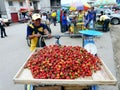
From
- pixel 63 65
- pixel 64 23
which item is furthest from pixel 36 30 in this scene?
pixel 64 23

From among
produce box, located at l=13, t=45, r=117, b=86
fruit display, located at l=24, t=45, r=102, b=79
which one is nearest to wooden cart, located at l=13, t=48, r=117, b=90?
produce box, located at l=13, t=45, r=117, b=86

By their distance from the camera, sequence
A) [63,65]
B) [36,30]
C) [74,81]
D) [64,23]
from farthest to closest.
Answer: [64,23] < [36,30] < [63,65] < [74,81]

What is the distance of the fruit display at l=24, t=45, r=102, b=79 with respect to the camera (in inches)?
116

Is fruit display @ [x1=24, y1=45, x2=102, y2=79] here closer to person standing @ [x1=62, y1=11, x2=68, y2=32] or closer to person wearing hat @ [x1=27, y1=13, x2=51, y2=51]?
person wearing hat @ [x1=27, y1=13, x2=51, y2=51]

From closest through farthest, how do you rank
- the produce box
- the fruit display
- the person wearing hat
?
the produce box < the fruit display < the person wearing hat

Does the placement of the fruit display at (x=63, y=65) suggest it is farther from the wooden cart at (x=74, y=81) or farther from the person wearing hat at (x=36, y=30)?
the person wearing hat at (x=36, y=30)

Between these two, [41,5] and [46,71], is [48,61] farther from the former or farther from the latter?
[41,5]

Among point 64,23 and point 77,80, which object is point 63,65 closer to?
point 77,80

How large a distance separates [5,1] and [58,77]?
3088 cm

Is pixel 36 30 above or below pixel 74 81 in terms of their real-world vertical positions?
above

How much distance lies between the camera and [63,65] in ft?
10.1

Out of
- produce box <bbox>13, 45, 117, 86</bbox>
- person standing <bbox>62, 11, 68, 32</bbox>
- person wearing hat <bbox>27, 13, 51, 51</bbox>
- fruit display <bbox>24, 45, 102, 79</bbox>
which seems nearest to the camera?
produce box <bbox>13, 45, 117, 86</bbox>

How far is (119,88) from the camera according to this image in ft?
16.2

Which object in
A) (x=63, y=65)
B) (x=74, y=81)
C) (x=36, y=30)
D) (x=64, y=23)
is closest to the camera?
(x=74, y=81)
